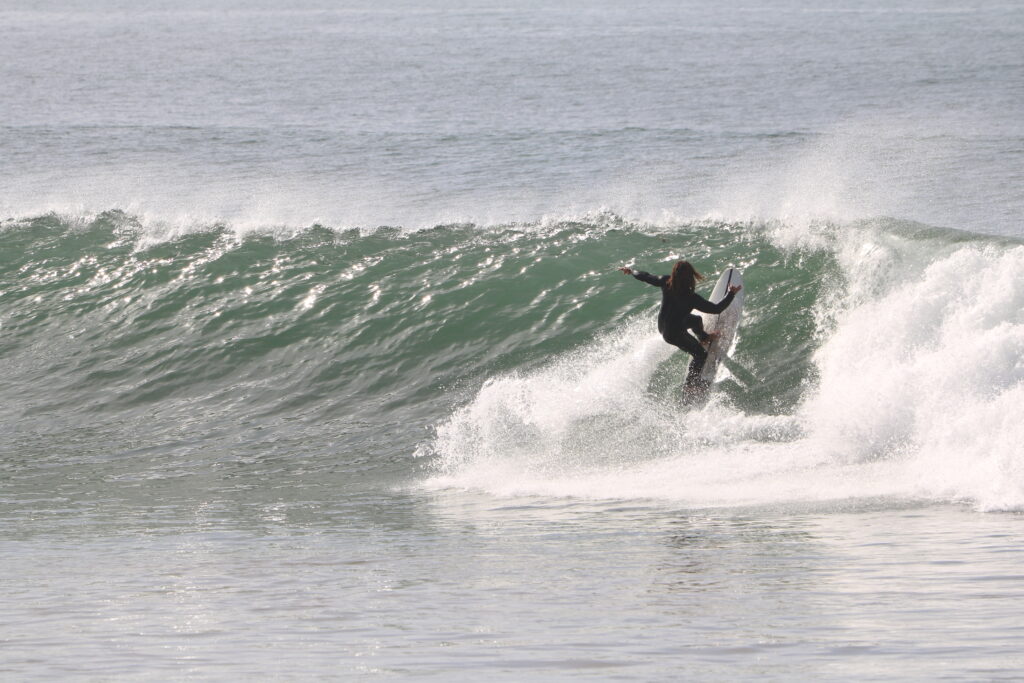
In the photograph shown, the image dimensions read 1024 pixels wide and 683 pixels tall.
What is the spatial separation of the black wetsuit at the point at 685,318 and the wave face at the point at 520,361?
0.32 metres

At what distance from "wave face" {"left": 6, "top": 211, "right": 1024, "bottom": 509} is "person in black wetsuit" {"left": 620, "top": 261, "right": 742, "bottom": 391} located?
33 centimetres

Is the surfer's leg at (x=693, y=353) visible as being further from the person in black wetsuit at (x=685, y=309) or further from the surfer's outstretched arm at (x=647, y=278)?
the surfer's outstretched arm at (x=647, y=278)

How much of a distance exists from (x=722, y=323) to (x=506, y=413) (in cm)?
229

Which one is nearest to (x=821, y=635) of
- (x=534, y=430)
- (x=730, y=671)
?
(x=730, y=671)

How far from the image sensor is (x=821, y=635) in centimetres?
490

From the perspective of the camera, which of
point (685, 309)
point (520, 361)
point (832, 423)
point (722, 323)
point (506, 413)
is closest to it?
point (832, 423)

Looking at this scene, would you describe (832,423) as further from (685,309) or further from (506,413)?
(506,413)

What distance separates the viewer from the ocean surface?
17.1 feet

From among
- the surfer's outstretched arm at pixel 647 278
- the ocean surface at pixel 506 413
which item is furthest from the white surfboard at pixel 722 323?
the surfer's outstretched arm at pixel 647 278

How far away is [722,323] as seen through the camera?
38.1 ft

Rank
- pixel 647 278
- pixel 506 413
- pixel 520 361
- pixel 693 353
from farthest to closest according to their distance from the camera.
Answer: pixel 520 361
pixel 693 353
pixel 647 278
pixel 506 413

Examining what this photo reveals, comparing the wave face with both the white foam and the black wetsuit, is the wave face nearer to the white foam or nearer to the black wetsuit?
the white foam

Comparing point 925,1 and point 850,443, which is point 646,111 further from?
point 925,1

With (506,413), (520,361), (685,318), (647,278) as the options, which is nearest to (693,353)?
(685,318)
